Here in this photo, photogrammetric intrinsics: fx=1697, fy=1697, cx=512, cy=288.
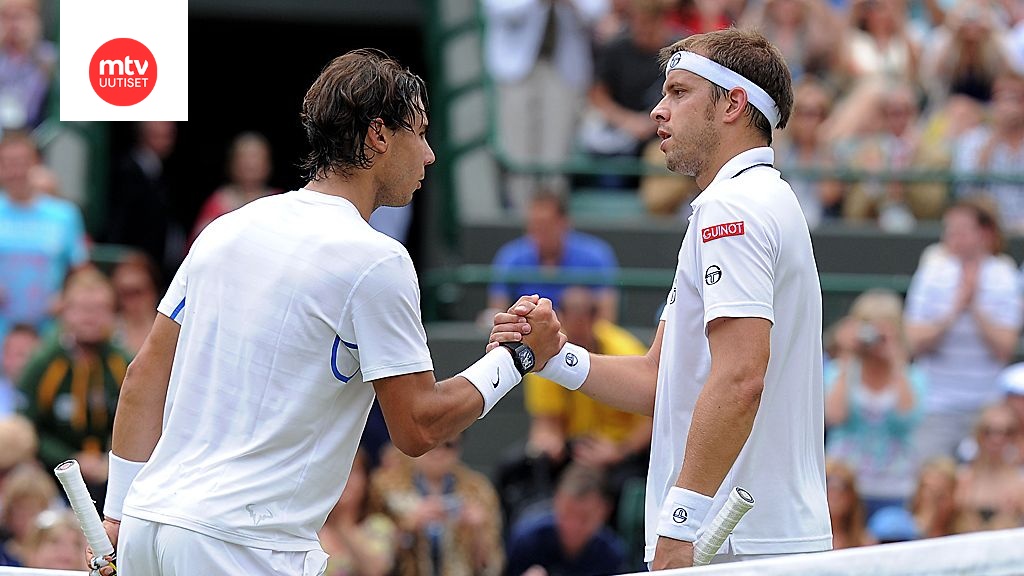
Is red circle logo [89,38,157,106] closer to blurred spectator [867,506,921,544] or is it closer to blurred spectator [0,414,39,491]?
blurred spectator [0,414,39,491]

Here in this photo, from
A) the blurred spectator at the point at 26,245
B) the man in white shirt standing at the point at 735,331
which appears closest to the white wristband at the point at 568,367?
the man in white shirt standing at the point at 735,331

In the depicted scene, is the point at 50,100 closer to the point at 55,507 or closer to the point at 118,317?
the point at 118,317

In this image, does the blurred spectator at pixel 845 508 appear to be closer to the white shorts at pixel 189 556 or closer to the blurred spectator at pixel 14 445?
the blurred spectator at pixel 14 445

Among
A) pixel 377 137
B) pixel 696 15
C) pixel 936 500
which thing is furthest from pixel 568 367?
pixel 696 15

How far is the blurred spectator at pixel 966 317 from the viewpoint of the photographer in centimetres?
980

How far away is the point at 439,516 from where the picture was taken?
8477 millimetres

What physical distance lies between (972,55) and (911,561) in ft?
28.2

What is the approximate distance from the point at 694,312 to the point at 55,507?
186 inches

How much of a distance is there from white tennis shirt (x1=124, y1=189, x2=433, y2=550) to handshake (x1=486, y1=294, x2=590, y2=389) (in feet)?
2.04

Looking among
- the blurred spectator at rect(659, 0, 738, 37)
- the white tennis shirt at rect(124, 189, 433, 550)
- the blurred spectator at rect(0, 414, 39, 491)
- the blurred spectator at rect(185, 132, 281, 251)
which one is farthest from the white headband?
the blurred spectator at rect(659, 0, 738, 37)

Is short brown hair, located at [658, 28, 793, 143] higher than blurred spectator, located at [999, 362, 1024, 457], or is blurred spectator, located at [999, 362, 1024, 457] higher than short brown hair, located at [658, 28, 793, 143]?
short brown hair, located at [658, 28, 793, 143]

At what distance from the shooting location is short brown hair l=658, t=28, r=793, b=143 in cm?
443

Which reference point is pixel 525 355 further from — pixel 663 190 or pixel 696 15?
pixel 696 15

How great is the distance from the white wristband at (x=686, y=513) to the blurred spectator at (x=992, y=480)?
4.69 m
